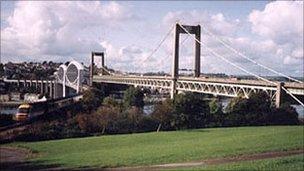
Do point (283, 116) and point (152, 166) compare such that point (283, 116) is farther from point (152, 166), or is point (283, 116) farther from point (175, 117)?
point (152, 166)

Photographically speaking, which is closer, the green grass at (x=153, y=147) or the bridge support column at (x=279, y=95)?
the green grass at (x=153, y=147)

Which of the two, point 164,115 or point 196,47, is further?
point 196,47

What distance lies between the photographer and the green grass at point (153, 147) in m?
26.8

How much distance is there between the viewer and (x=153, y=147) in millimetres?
33062

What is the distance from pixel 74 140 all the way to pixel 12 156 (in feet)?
27.2

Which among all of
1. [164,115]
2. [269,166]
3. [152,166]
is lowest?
[152,166]

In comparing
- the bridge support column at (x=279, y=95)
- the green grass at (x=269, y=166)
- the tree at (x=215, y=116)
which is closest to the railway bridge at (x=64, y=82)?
the tree at (x=215, y=116)


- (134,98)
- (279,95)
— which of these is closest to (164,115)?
(279,95)

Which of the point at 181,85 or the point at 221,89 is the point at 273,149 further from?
the point at 181,85

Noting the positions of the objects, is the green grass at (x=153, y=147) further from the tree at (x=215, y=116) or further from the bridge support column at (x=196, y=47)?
the bridge support column at (x=196, y=47)

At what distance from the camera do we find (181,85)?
61.4m

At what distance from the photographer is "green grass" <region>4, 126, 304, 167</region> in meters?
26.8

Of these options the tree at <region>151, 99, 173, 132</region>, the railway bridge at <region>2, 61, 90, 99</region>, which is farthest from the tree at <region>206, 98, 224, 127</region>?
the railway bridge at <region>2, 61, 90, 99</region>

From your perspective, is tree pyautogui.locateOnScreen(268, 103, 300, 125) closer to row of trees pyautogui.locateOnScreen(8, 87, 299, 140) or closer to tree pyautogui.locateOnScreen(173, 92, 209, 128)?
row of trees pyautogui.locateOnScreen(8, 87, 299, 140)
